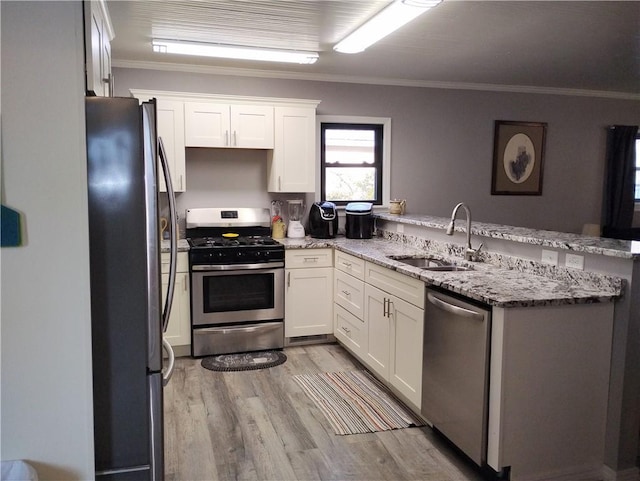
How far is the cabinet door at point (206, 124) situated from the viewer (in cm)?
442

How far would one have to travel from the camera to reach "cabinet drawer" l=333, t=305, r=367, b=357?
3.94 m

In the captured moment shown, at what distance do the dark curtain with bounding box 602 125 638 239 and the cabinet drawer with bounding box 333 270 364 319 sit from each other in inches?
137

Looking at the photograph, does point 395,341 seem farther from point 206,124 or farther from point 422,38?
point 206,124

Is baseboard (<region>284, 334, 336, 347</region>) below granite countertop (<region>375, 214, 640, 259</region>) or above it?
below

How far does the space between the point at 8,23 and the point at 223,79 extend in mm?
3230

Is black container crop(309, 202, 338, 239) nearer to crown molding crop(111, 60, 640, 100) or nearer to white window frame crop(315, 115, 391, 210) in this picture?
white window frame crop(315, 115, 391, 210)

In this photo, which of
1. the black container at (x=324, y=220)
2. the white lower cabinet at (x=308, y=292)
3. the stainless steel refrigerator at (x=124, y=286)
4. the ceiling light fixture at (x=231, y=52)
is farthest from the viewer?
the black container at (x=324, y=220)

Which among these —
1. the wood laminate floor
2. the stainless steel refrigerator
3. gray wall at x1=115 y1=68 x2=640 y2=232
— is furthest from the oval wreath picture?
the stainless steel refrigerator

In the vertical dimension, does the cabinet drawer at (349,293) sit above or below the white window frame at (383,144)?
below

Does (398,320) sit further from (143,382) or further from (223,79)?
(223,79)

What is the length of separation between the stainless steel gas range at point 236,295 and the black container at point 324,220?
52cm

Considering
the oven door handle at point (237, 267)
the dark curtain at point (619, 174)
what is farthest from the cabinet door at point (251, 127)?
the dark curtain at point (619, 174)

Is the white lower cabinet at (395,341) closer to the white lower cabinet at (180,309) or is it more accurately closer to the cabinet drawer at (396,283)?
the cabinet drawer at (396,283)

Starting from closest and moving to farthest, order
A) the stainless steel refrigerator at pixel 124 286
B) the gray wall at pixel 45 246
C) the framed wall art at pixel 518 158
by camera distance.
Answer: the gray wall at pixel 45 246 → the stainless steel refrigerator at pixel 124 286 → the framed wall art at pixel 518 158
